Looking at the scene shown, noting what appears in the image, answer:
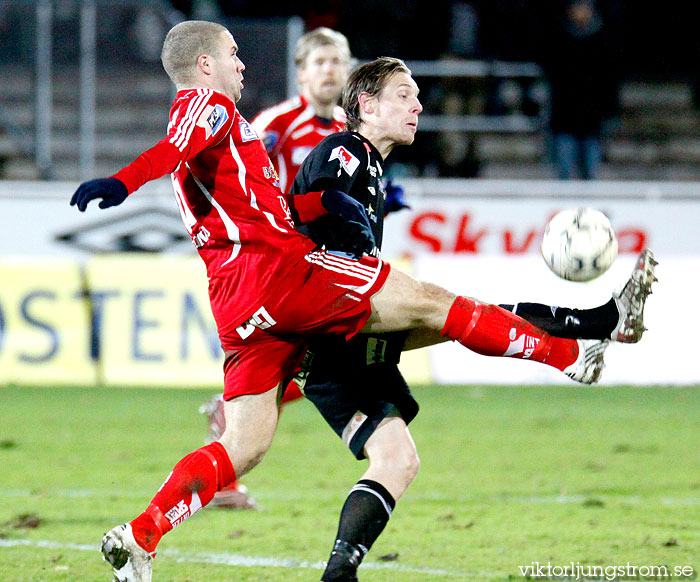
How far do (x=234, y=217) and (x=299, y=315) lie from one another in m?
0.42

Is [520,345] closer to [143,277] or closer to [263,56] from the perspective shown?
[143,277]

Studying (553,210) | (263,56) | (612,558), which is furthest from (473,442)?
(263,56)

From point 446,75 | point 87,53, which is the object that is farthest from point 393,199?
point 446,75

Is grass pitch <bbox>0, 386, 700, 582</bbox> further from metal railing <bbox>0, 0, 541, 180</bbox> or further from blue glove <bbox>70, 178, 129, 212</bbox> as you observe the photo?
metal railing <bbox>0, 0, 541, 180</bbox>

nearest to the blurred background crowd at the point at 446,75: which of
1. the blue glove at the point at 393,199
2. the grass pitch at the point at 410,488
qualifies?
the grass pitch at the point at 410,488

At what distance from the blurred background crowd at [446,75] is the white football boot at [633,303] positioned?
7915 millimetres

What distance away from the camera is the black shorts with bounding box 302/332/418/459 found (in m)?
4.10

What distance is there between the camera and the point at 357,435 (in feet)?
13.4

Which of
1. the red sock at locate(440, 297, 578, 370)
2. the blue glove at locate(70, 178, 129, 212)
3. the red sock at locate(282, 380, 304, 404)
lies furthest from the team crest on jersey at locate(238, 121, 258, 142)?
the red sock at locate(282, 380, 304, 404)

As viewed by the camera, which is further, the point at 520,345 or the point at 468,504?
the point at 468,504

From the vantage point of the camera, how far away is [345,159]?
13.7 feet

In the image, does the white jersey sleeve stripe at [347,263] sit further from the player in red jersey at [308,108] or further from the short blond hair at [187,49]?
the player in red jersey at [308,108]

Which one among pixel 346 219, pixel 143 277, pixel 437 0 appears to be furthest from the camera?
pixel 437 0

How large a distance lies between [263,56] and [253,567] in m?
7.92
